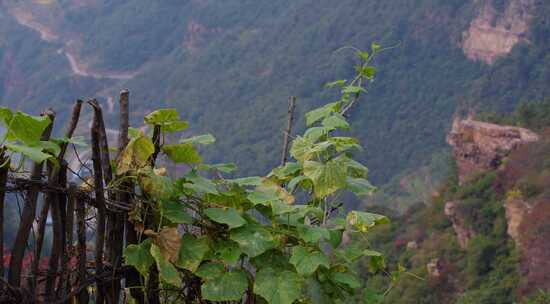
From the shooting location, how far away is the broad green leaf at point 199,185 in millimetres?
1523

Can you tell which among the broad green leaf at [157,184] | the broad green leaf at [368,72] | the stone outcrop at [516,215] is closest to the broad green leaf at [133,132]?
the broad green leaf at [157,184]

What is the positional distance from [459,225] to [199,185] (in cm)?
2096

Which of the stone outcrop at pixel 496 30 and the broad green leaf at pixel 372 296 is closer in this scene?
the broad green leaf at pixel 372 296

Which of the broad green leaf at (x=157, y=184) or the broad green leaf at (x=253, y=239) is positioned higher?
the broad green leaf at (x=157, y=184)

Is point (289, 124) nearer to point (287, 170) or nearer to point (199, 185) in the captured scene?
point (287, 170)

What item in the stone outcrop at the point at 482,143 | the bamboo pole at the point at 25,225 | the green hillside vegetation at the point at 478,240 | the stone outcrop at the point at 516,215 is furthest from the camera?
the stone outcrop at the point at 482,143

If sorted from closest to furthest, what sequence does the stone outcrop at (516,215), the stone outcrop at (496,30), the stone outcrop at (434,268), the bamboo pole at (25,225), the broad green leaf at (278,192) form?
the bamboo pole at (25,225), the broad green leaf at (278,192), the stone outcrop at (516,215), the stone outcrop at (434,268), the stone outcrop at (496,30)

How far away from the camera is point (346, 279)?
1.64m

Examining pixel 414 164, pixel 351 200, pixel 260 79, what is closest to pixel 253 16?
pixel 260 79

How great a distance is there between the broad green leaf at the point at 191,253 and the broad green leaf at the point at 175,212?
4 cm

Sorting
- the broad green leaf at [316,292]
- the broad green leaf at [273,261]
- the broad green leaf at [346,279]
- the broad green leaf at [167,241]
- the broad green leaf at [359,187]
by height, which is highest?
the broad green leaf at [359,187]

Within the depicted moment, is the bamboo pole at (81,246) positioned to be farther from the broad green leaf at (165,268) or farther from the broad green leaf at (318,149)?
the broad green leaf at (318,149)

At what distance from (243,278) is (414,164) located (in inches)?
1614

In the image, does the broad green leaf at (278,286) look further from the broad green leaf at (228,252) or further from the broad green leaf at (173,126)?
the broad green leaf at (173,126)
